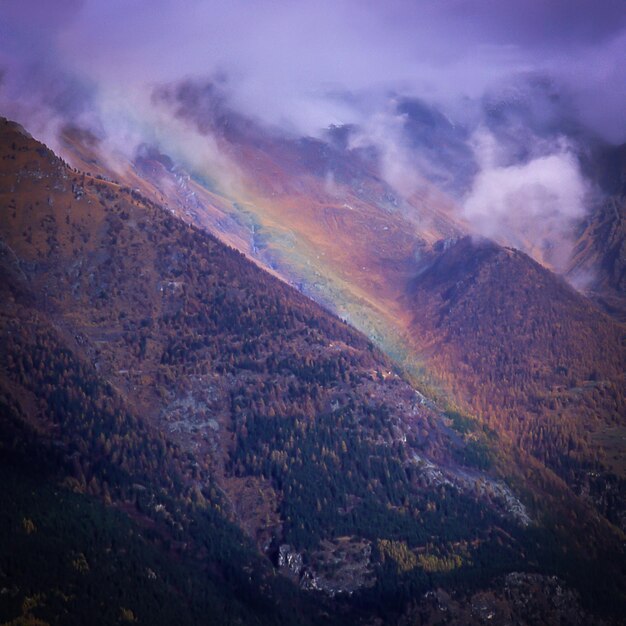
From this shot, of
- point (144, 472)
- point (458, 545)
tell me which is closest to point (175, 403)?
point (144, 472)

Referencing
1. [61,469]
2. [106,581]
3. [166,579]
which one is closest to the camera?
[106,581]

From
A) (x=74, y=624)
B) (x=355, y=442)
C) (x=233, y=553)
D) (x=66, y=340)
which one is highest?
(x=355, y=442)

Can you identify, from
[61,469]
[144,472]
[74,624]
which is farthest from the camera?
[144,472]

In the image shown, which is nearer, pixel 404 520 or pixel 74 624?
pixel 74 624

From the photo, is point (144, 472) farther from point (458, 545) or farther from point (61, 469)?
point (458, 545)

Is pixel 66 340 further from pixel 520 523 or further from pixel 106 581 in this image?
pixel 520 523

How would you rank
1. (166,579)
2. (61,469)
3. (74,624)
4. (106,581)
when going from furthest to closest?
(61,469), (166,579), (106,581), (74,624)

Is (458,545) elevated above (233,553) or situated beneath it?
elevated above

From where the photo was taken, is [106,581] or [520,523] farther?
[520,523]

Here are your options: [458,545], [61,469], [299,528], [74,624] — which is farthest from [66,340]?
[458,545]
